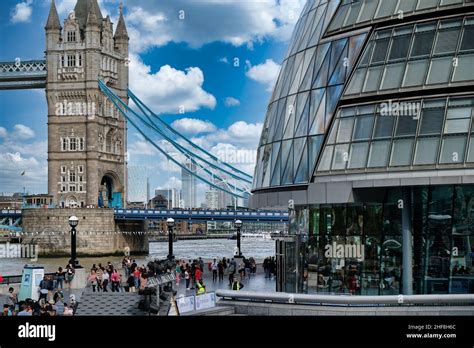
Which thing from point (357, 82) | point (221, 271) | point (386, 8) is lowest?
point (221, 271)

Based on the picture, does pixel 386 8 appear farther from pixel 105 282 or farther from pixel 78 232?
pixel 78 232

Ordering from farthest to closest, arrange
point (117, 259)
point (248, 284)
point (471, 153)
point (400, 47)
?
point (117, 259) < point (248, 284) < point (400, 47) < point (471, 153)

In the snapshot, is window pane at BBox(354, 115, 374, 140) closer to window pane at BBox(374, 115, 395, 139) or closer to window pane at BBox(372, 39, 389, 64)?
window pane at BBox(374, 115, 395, 139)

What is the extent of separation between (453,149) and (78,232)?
77.8 m

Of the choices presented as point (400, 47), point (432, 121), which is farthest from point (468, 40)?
point (432, 121)

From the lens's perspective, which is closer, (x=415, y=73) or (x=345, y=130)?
(x=415, y=73)

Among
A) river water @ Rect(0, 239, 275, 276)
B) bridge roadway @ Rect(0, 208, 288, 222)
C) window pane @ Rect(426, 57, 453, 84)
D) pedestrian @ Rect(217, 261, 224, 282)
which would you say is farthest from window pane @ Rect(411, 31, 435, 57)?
bridge roadway @ Rect(0, 208, 288, 222)

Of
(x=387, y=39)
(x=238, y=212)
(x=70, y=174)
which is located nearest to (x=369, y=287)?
(x=387, y=39)

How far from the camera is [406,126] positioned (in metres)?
19.2

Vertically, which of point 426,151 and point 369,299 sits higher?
point 426,151

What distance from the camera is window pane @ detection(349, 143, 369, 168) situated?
19625 millimetres

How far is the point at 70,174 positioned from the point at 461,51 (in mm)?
90809
